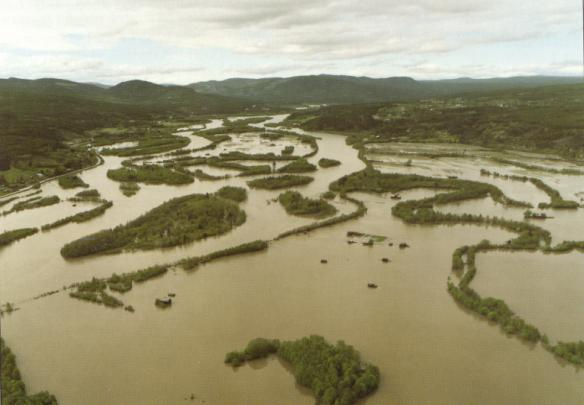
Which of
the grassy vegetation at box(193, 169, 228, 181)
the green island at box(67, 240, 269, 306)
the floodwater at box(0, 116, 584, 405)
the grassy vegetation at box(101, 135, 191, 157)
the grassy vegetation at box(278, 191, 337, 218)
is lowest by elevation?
the floodwater at box(0, 116, 584, 405)

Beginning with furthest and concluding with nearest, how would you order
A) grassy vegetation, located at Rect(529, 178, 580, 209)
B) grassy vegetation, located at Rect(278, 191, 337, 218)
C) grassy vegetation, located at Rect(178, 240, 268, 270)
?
grassy vegetation, located at Rect(529, 178, 580, 209) → grassy vegetation, located at Rect(278, 191, 337, 218) → grassy vegetation, located at Rect(178, 240, 268, 270)

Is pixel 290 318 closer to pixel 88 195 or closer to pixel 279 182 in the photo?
pixel 279 182

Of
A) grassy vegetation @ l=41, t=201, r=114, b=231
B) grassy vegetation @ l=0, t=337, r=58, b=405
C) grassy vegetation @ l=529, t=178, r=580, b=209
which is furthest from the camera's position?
grassy vegetation @ l=529, t=178, r=580, b=209

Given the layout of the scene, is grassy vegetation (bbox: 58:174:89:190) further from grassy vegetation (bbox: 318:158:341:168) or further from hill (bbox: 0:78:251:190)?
grassy vegetation (bbox: 318:158:341:168)

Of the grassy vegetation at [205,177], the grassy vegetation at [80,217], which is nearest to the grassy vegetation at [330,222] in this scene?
the grassy vegetation at [80,217]

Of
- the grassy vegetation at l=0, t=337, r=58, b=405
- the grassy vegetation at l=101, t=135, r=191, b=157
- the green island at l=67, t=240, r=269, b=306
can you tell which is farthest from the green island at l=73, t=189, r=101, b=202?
the grassy vegetation at l=0, t=337, r=58, b=405

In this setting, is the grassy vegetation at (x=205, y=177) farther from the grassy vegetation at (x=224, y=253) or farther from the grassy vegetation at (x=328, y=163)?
the grassy vegetation at (x=224, y=253)
